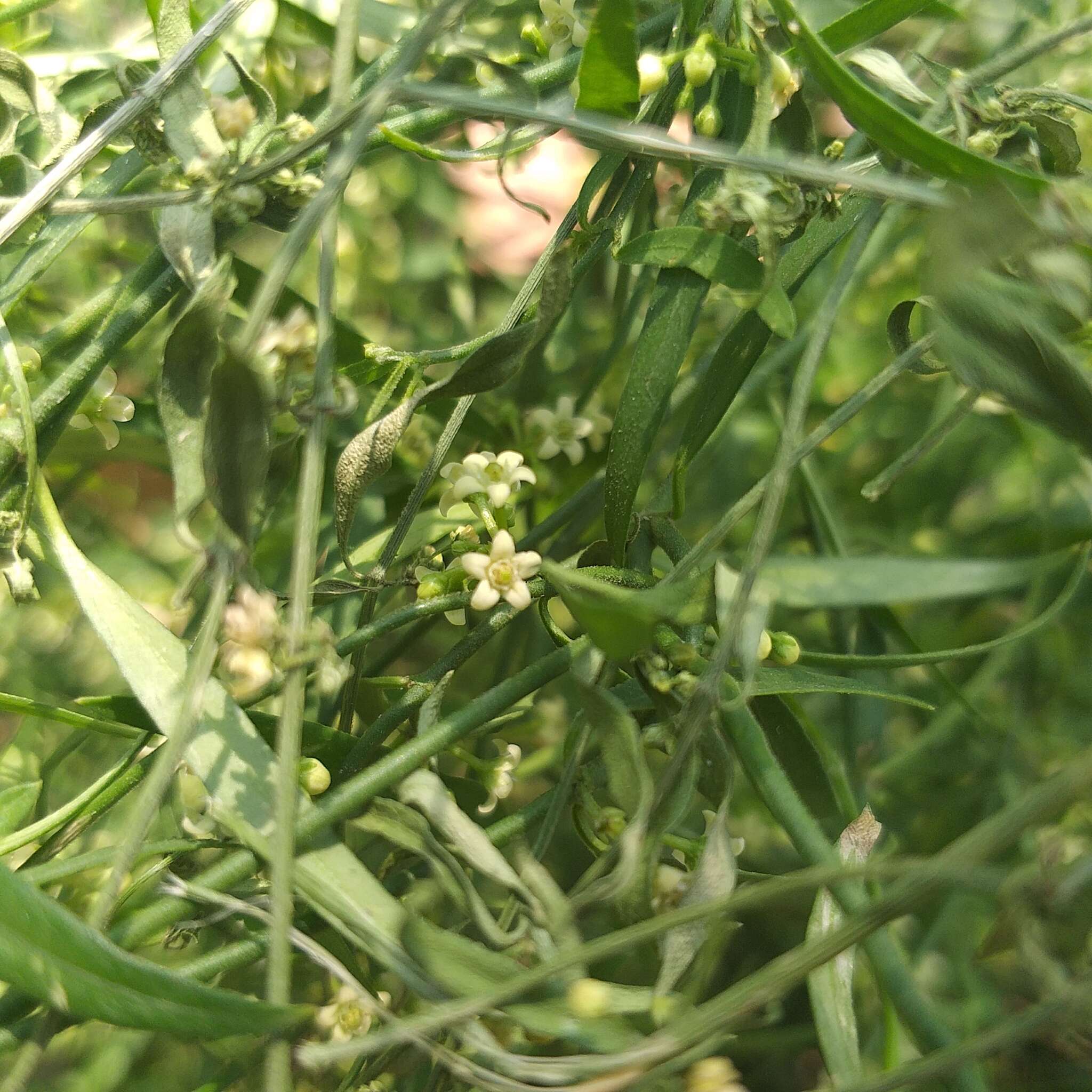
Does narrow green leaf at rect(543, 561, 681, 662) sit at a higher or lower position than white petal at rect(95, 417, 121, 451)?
lower

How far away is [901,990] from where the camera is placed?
1.09 ft

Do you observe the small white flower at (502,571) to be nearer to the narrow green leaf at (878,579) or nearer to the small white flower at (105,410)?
the narrow green leaf at (878,579)

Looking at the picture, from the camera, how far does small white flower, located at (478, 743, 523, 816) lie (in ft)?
1.28

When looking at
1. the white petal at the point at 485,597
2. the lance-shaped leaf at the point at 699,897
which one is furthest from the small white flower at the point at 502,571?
the lance-shaped leaf at the point at 699,897

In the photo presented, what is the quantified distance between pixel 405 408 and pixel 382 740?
0.41 ft

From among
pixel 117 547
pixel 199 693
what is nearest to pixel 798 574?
pixel 199 693

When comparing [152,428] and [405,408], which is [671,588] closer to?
[405,408]

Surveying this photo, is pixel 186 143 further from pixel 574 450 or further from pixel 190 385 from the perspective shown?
pixel 574 450

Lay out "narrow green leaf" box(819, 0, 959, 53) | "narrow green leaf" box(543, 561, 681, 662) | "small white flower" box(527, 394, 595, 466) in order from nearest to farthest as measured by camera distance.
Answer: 1. "narrow green leaf" box(543, 561, 681, 662)
2. "narrow green leaf" box(819, 0, 959, 53)
3. "small white flower" box(527, 394, 595, 466)

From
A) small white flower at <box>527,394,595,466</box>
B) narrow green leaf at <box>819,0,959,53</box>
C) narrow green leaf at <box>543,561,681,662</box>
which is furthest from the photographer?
small white flower at <box>527,394,595,466</box>

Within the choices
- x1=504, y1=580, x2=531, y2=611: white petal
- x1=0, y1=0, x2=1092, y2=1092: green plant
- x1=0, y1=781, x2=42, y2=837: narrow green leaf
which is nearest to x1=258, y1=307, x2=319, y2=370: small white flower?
x1=0, y1=0, x2=1092, y2=1092: green plant

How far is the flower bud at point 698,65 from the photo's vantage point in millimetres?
340

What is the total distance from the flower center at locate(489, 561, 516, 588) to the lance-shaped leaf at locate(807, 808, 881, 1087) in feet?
0.48

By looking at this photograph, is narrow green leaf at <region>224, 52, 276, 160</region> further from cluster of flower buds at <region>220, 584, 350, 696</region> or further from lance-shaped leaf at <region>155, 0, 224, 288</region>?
cluster of flower buds at <region>220, 584, 350, 696</region>
